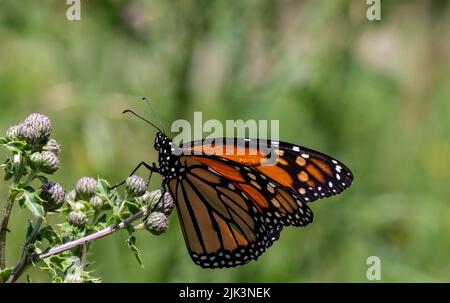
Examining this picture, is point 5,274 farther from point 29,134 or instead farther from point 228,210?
point 228,210

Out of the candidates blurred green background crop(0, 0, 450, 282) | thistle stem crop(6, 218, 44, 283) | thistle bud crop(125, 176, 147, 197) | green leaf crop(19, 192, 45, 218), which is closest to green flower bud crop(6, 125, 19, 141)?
green leaf crop(19, 192, 45, 218)

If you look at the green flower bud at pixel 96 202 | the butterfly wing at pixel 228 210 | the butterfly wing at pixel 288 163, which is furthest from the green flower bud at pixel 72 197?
the butterfly wing at pixel 288 163

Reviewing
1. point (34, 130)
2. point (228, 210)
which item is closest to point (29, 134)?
point (34, 130)

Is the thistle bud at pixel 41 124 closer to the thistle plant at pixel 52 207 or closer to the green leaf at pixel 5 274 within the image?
the thistle plant at pixel 52 207

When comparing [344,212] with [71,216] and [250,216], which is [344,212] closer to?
[250,216]

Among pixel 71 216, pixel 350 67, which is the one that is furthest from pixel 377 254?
pixel 71 216

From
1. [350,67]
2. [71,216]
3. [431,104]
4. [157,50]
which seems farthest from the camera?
[431,104]
